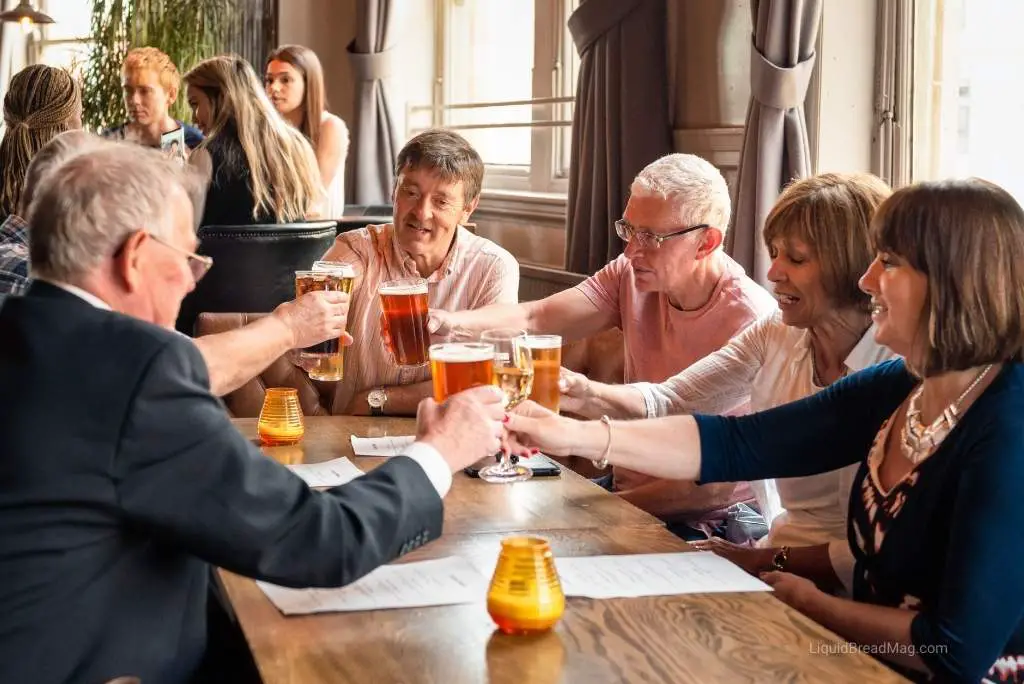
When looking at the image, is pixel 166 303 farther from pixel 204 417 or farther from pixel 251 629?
pixel 251 629

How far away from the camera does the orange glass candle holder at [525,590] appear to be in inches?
59.7

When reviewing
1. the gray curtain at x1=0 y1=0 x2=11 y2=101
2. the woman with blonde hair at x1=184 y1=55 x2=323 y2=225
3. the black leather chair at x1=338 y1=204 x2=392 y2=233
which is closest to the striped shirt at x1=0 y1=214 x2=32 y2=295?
the woman with blonde hair at x1=184 y1=55 x2=323 y2=225

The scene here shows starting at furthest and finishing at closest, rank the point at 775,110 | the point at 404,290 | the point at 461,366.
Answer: the point at 775,110, the point at 404,290, the point at 461,366

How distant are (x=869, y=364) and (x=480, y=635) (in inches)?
42.6

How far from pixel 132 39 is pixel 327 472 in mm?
5549

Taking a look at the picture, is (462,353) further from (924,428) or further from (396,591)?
(924,428)

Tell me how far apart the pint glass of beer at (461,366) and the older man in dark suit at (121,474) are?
0.57 m

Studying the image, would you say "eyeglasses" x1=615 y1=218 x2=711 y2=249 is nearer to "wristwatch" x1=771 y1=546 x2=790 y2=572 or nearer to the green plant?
"wristwatch" x1=771 y1=546 x2=790 y2=572

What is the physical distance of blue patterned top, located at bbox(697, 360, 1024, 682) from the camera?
167 centimetres

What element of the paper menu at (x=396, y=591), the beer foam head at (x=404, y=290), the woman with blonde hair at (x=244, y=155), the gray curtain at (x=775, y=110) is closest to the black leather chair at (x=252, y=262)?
the woman with blonde hair at (x=244, y=155)

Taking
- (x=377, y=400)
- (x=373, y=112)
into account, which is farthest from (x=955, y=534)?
(x=373, y=112)

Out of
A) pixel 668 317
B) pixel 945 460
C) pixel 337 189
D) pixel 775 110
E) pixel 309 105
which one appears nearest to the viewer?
pixel 945 460

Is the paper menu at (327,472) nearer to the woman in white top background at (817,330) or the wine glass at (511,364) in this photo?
the wine glass at (511,364)

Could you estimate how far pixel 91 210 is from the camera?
57.7 inches
